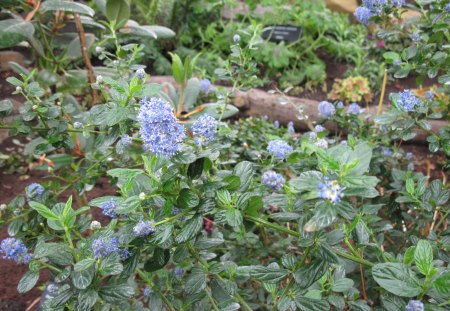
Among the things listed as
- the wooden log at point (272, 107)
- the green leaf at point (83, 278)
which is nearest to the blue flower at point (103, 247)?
the green leaf at point (83, 278)

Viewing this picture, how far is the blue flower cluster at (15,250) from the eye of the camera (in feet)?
4.05

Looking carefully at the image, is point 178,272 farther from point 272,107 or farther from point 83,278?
point 272,107

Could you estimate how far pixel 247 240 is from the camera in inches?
66.1

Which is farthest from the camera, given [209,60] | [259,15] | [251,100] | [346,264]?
[259,15]

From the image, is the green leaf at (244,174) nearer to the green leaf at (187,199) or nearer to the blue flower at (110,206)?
the green leaf at (187,199)

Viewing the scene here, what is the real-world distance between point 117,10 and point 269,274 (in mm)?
1617

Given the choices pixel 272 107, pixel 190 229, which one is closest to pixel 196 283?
pixel 190 229

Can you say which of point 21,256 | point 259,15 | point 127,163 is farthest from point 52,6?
point 259,15

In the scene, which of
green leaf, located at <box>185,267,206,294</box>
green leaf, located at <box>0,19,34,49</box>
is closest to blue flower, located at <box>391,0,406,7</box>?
green leaf, located at <box>185,267,206,294</box>

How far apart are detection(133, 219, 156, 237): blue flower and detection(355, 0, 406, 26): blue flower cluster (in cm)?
100

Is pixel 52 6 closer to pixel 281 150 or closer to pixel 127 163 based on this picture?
pixel 127 163

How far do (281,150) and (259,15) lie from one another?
303 centimetres

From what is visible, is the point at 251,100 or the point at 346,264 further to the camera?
the point at 251,100

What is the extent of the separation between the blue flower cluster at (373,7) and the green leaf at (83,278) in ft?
3.74
